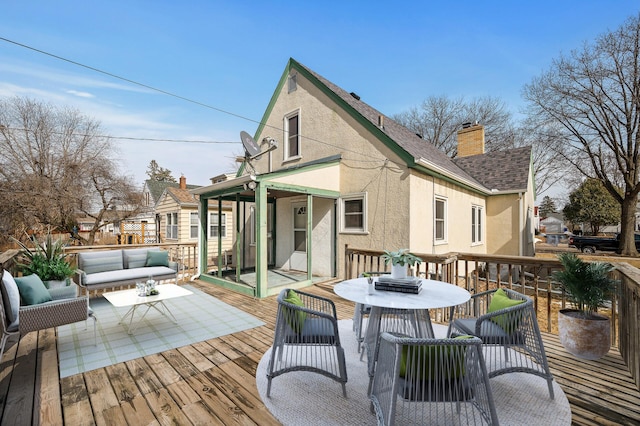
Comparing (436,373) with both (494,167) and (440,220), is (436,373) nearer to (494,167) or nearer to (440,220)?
(440,220)

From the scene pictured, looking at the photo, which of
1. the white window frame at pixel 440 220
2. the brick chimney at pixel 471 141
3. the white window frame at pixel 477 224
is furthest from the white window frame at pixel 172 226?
the brick chimney at pixel 471 141

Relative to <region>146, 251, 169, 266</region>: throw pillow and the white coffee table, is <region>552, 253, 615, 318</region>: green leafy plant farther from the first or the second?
<region>146, 251, 169, 266</region>: throw pillow

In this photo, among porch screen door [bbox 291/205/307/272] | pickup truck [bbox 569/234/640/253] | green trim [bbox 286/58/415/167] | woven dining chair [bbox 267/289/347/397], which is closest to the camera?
woven dining chair [bbox 267/289/347/397]

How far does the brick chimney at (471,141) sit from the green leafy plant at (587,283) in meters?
12.2

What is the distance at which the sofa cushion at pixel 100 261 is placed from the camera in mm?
5809

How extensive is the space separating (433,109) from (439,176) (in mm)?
17407

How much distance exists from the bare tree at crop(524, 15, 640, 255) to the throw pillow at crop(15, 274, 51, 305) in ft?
72.3

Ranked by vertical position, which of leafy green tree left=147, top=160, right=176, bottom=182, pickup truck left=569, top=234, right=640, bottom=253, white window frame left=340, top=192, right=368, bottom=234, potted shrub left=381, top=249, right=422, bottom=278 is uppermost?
leafy green tree left=147, top=160, right=176, bottom=182

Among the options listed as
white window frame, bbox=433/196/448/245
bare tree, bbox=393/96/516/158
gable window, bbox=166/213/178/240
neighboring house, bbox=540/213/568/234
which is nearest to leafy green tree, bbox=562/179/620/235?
bare tree, bbox=393/96/516/158

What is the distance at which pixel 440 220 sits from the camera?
25.8ft

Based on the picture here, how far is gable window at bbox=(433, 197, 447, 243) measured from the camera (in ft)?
25.2

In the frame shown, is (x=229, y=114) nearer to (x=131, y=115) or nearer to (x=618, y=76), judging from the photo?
(x=131, y=115)

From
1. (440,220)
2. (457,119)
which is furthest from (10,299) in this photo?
(457,119)

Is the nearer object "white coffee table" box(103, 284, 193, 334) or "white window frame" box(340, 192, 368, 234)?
"white coffee table" box(103, 284, 193, 334)
